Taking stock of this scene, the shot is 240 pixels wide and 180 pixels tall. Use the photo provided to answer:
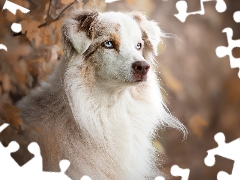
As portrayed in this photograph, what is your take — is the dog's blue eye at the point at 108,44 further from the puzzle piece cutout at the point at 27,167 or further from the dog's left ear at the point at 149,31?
the puzzle piece cutout at the point at 27,167

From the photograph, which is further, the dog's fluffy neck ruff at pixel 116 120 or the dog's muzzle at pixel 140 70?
the dog's fluffy neck ruff at pixel 116 120

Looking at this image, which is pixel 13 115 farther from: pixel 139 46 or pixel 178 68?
pixel 178 68

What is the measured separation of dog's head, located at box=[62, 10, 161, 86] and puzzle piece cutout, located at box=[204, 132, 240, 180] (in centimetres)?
41

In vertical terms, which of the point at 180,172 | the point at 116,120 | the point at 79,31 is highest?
the point at 79,31

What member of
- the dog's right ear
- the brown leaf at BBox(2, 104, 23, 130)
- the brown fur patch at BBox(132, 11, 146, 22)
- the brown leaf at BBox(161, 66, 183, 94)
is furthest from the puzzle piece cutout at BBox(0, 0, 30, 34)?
the brown leaf at BBox(161, 66, 183, 94)

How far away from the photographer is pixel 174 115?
1890 millimetres

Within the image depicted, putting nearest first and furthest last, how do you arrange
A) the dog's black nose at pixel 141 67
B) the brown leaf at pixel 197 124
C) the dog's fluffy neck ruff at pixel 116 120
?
1. the dog's black nose at pixel 141 67
2. the dog's fluffy neck ruff at pixel 116 120
3. the brown leaf at pixel 197 124

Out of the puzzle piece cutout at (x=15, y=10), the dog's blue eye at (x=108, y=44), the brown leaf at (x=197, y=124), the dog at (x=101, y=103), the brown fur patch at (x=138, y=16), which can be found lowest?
the brown leaf at (x=197, y=124)

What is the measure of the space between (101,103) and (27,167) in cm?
39

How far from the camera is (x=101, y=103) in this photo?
1817 millimetres

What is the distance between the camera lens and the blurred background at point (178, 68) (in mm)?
1829

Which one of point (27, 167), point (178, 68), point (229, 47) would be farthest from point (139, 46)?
point (27, 167)

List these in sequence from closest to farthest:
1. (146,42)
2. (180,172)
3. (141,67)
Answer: (141,67) < (146,42) < (180,172)
